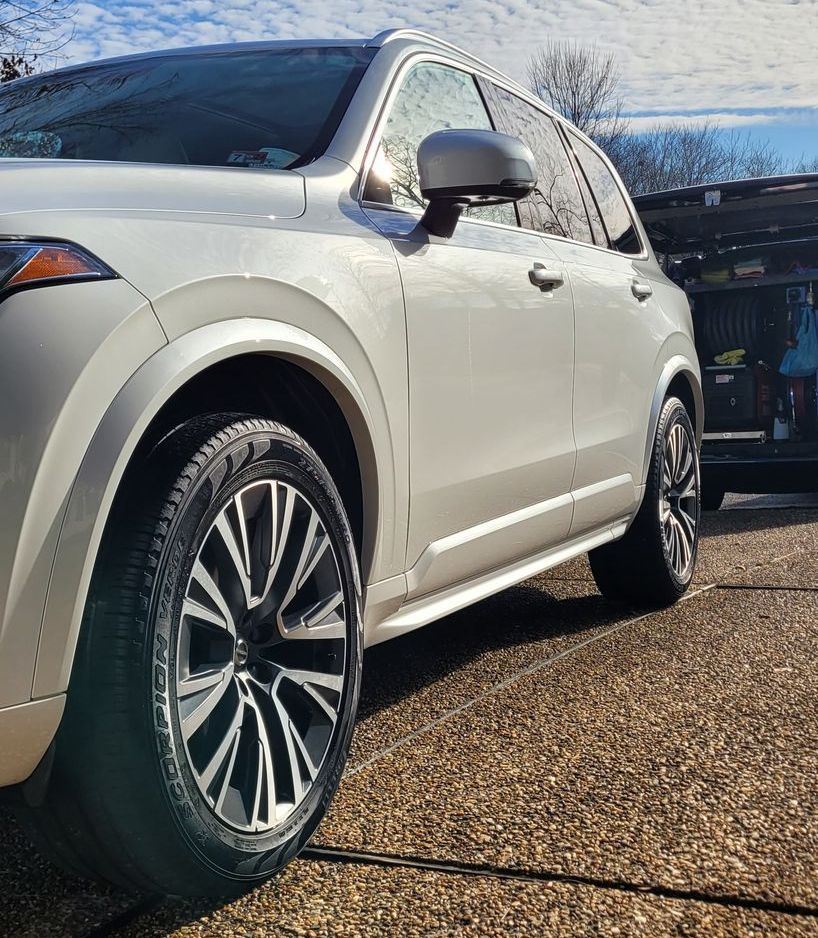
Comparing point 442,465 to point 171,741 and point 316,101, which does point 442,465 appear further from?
point 171,741

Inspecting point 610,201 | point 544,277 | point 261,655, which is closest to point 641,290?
point 610,201

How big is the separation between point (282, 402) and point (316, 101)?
0.97 meters

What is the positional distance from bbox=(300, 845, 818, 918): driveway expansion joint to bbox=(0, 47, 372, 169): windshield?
59.0 inches

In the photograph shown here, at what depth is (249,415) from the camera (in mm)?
2221

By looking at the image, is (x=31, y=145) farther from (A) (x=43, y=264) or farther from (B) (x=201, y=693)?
(B) (x=201, y=693)

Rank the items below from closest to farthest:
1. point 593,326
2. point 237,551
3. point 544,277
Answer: point 237,551, point 544,277, point 593,326

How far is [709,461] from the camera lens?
827 centimetres

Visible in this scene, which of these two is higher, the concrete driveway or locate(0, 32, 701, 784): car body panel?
locate(0, 32, 701, 784): car body panel

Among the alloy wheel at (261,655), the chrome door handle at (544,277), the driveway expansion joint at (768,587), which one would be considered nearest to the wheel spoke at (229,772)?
the alloy wheel at (261,655)

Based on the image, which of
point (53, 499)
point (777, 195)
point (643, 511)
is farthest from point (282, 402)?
point (777, 195)

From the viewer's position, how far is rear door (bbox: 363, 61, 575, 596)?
2.86m

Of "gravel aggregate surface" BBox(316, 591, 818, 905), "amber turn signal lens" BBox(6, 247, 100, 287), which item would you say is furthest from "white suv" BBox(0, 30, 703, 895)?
"gravel aggregate surface" BBox(316, 591, 818, 905)

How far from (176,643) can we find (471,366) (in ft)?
4.28

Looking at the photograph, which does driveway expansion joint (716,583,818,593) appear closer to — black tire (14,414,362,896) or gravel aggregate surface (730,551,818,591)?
gravel aggregate surface (730,551,818,591)
